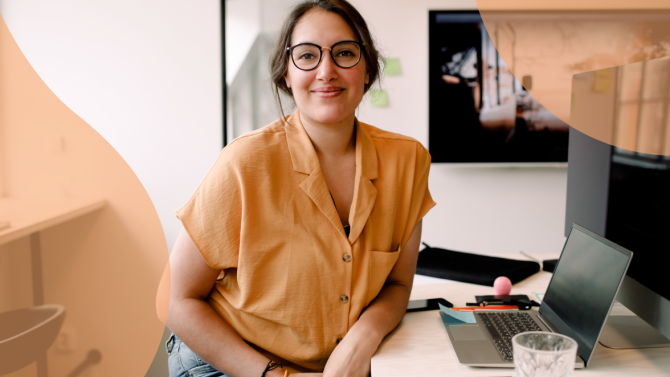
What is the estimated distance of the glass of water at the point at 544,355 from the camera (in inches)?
22.3

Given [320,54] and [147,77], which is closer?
[320,54]

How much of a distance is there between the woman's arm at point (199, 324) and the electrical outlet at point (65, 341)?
1.30ft

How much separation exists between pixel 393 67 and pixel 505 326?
1905mm

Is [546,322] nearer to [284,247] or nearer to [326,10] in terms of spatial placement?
[284,247]

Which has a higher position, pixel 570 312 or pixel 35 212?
pixel 35 212

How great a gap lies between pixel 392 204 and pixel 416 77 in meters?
1.68

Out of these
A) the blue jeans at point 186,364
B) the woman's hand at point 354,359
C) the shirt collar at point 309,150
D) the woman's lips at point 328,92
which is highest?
the woman's lips at point 328,92

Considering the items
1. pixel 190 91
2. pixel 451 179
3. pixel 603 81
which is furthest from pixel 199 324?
pixel 451 179

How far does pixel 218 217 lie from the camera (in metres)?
0.95

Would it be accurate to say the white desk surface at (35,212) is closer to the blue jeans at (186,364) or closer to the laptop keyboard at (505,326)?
the blue jeans at (186,364)
